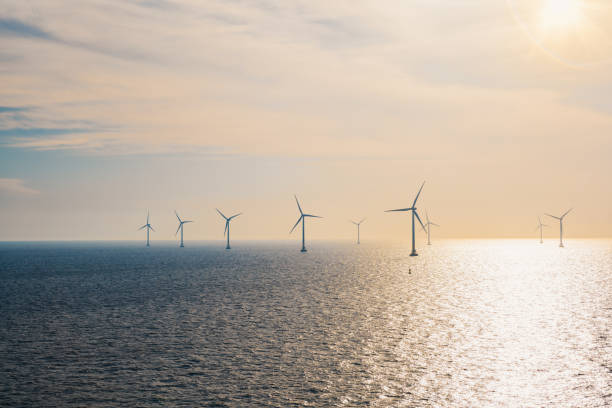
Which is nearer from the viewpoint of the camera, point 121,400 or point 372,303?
point 121,400

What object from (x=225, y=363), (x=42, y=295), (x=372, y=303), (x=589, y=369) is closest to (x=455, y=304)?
(x=372, y=303)

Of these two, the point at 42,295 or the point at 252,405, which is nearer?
the point at 252,405

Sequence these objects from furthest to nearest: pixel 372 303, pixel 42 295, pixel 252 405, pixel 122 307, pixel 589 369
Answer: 1. pixel 42 295
2. pixel 372 303
3. pixel 122 307
4. pixel 589 369
5. pixel 252 405

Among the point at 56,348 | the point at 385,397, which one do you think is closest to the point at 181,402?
the point at 385,397

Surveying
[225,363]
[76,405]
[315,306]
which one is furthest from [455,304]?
[76,405]

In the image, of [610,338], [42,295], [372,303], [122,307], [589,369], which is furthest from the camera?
[42,295]

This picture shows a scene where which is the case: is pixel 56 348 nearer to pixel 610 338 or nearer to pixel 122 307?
pixel 122 307

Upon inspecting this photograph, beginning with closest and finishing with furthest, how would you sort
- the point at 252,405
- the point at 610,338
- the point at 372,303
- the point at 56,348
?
the point at 252,405
the point at 56,348
the point at 610,338
the point at 372,303

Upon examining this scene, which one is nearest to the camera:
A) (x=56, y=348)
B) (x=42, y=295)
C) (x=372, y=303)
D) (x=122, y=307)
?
(x=56, y=348)

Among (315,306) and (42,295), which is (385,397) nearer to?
(315,306)
